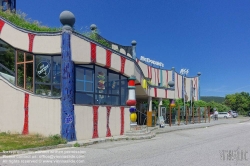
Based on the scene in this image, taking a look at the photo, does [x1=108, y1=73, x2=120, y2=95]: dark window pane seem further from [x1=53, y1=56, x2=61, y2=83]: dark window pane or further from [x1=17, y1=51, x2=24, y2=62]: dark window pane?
[x1=17, y1=51, x2=24, y2=62]: dark window pane

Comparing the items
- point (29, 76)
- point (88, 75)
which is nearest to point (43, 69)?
point (29, 76)

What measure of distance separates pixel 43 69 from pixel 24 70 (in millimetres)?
1299

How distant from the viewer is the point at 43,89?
1421 centimetres

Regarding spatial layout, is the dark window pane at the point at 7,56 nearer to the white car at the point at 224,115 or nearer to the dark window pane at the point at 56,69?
the dark window pane at the point at 56,69

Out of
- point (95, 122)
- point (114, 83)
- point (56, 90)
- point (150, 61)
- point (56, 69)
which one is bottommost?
point (95, 122)

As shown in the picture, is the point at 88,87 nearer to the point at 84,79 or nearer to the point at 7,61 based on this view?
the point at 84,79

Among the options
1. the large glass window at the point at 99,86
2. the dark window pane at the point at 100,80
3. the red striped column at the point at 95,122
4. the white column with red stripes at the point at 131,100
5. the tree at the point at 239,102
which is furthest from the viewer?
the tree at the point at 239,102

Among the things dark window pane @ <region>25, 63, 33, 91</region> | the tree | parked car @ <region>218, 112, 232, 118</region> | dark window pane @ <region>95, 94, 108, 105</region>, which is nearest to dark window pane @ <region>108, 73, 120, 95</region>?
dark window pane @ <region>95, 94, 108, 105</region>

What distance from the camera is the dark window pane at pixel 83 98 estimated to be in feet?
46.3

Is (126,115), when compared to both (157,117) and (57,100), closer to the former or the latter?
(57,100)

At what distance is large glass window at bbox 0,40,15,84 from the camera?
50.2 feet

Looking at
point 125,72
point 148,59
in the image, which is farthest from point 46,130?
point 148,59

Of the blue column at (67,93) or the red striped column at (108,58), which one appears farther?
the red striped column at (108,58)

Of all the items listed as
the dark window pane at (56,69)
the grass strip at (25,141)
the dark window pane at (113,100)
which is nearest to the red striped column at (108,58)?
the dark window pane at (113,100)
